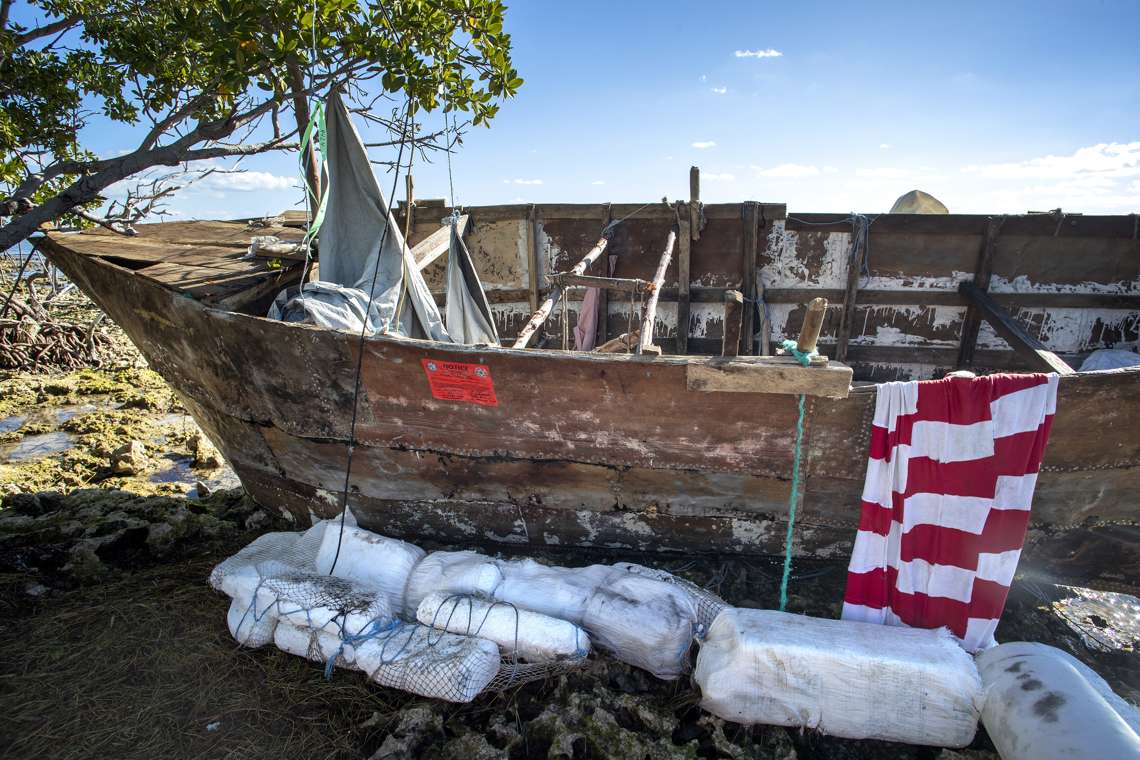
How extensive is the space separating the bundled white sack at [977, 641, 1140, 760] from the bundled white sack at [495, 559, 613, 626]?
168cm

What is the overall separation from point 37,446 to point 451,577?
5.79m

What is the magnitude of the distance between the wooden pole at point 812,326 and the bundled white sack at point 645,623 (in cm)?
132

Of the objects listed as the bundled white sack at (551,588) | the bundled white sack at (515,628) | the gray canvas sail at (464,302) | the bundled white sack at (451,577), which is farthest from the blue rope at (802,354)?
the gray canvas sail at (464,302)

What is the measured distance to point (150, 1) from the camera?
456 centimetres

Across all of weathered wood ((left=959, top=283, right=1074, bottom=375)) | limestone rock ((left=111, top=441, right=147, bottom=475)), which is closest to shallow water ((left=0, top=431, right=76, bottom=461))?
limestone rock ((left=111, top=441, right=147, bottom=475))

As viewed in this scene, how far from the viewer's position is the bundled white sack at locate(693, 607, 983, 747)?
90.2 inches

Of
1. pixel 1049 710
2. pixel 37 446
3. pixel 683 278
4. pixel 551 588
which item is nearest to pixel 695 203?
pixel 683 278

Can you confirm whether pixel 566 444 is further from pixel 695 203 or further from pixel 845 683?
pixel 695 203

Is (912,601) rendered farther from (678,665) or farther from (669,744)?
(669,744)

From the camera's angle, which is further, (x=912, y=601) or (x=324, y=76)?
(x=324, y=76)

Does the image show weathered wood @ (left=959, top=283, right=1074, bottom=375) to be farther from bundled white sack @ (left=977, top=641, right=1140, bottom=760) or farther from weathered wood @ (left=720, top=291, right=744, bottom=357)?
weathered wood @ (left=720, top=291, right=744, bottom=357)

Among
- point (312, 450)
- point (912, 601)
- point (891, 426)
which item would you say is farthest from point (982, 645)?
point (312, 450)

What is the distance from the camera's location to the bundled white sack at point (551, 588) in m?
2.79

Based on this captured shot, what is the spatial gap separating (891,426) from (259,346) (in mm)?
3261
